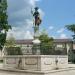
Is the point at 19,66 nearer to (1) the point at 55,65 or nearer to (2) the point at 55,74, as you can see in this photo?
(1) the point at 55,65

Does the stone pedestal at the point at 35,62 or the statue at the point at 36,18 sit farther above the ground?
the statue at the point at 36,18

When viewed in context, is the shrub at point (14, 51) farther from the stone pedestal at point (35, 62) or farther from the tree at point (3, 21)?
the tree at point (3, 21)

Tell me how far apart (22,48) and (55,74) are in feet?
19.5

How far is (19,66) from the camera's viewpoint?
27281mm

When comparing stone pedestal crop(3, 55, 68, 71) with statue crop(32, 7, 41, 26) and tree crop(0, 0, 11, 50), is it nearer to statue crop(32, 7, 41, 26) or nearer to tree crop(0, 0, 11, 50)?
statue crop(32, 7, 41, 26)

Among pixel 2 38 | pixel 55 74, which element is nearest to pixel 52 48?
pixel 55 74

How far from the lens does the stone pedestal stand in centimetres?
2571

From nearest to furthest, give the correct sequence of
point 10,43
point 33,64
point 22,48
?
1. point 33,64
2. point 22,48
3. point 10,43

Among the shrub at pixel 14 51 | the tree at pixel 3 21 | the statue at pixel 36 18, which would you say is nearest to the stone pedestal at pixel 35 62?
the shrub at pixel 14 51

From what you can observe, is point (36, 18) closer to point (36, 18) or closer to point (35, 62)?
point (36, 18)

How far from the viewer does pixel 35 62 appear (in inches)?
1019

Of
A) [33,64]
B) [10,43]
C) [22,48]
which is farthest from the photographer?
[10,43]

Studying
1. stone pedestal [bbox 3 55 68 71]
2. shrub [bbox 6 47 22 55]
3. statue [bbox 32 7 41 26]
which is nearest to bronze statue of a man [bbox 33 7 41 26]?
statue [bbox 32 7 41 26]

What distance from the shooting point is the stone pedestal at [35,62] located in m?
25.7
